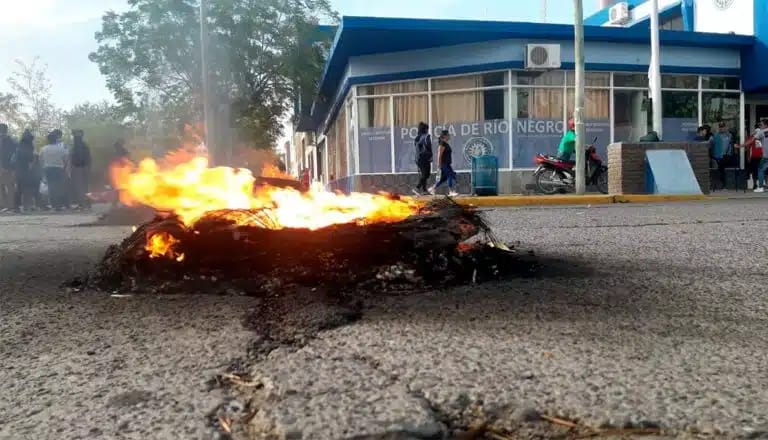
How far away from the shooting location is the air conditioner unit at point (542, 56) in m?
16.4

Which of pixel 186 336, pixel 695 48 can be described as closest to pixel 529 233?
pixel 186 336

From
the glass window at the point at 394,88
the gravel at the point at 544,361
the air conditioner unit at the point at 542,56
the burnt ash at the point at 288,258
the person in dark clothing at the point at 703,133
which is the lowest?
the gravel at the point at 544,361

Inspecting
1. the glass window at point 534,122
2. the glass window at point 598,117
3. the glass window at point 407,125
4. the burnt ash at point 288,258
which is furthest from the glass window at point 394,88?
the burnt ash at point 288,258

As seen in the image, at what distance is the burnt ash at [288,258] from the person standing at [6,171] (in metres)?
12.5

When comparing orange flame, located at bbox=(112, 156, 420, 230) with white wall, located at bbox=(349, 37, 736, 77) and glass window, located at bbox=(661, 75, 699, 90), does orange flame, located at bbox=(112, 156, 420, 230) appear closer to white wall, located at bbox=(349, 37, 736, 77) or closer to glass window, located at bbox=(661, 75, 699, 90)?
white wall, located at bbox=(349, 37, 736, 77)

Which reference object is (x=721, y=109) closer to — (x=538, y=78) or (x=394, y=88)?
(x=538, y=78)

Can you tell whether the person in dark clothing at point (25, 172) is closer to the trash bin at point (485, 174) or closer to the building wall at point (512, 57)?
the building wall at point (512, 57)

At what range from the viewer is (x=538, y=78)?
17016 mm

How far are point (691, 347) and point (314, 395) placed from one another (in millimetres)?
1461

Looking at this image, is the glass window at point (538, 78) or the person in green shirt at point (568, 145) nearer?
the person in green shirt at point (568, 145)

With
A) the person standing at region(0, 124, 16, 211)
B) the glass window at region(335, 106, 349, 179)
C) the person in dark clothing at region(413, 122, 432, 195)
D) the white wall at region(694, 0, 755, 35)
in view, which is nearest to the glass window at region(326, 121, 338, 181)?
the glass window at region(335, 106, 349, 179)

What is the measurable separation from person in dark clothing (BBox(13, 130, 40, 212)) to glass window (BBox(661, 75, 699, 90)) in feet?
57.2

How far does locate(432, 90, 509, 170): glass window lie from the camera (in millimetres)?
16891

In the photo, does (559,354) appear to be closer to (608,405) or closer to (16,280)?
(608,405)
